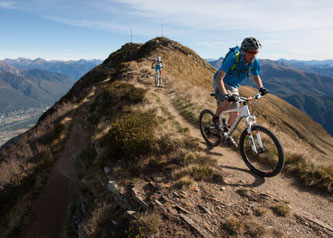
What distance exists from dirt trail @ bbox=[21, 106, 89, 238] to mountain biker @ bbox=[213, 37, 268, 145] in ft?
31.2

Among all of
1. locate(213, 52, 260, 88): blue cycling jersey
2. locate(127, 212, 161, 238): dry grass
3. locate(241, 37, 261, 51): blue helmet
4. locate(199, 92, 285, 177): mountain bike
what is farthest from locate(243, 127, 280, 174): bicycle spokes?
locate(127, 212, 161, 238): dry grass

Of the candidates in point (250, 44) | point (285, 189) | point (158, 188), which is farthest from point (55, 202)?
point (250, 44)

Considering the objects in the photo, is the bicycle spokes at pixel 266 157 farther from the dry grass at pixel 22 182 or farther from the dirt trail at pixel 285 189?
the dry grass at pixel 22 182

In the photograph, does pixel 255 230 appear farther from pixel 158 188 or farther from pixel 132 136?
pixel 132 136

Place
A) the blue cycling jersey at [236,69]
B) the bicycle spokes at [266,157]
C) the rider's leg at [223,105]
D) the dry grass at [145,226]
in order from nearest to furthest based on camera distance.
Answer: the dry grass at [145,226] → the blue cycling jersey at [236,69] → the bicycle spokes at [266,157] → the rider's leg at [223,105]

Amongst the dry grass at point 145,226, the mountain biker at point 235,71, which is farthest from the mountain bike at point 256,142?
the dry grass at point 145,226

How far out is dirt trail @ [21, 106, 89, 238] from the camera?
9.70 metres

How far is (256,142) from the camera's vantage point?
784 cm

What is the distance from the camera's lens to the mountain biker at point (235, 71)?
6055mm

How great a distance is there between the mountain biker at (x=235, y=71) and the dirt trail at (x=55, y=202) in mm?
9505

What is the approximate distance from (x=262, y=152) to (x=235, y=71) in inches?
116

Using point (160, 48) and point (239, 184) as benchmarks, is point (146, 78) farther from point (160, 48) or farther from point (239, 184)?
point (160, 48)

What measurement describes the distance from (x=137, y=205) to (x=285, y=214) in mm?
4277

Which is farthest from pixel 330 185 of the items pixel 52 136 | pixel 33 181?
pixel 52 136
